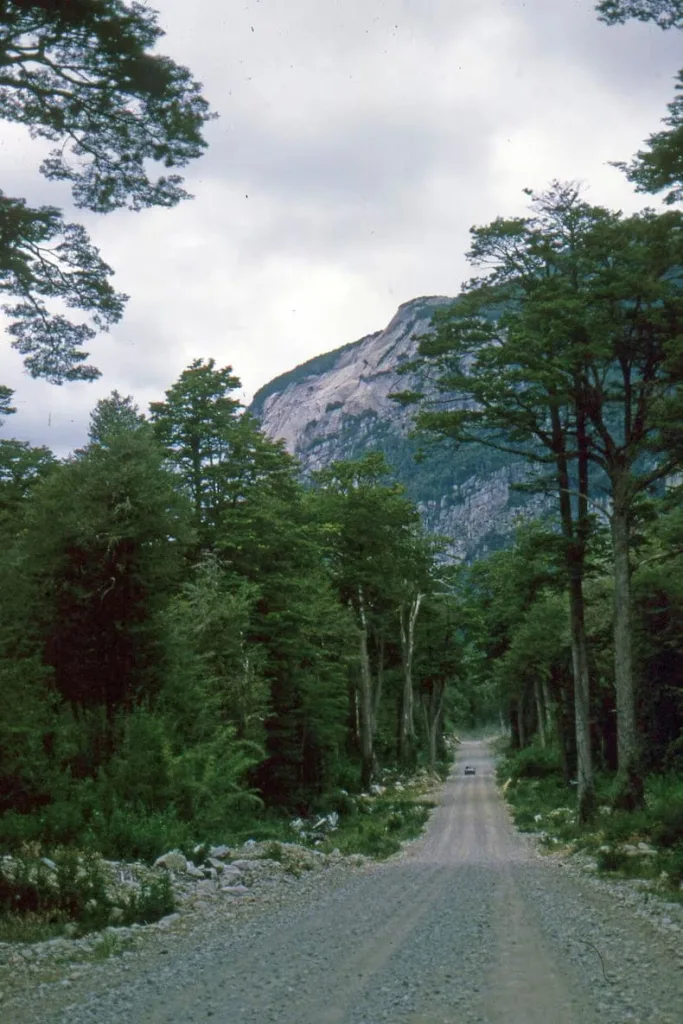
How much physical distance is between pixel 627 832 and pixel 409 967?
1095 centimetres

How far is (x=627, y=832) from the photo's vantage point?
17.7 meters

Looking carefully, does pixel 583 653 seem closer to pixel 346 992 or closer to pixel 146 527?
pixel 146 527

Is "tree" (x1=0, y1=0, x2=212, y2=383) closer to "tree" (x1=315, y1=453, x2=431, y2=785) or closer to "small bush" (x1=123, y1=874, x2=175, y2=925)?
"small bush" (x1=123, y1=874, x2=175, y2=925)

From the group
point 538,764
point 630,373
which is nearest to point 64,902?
point 630,373

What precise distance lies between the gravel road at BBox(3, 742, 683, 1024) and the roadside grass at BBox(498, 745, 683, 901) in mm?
879

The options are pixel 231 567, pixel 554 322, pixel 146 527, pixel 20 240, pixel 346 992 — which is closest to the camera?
pixel 346 992

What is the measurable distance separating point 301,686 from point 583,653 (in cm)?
997

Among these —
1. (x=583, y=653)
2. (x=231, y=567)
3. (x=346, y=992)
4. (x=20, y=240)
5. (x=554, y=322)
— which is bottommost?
(x=346, y=992)

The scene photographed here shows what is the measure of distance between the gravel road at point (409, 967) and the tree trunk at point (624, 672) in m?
5.81

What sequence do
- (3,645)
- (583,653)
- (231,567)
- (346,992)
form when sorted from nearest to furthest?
1. (346,992)
2. (3,645)
3. (583,653)
4. (231,567)

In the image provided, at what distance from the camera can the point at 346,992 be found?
7.11 meters

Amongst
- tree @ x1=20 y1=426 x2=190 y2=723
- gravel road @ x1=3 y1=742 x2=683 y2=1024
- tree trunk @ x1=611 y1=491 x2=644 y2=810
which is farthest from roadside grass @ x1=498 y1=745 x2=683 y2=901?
tree @ x1=20 y1=426 x2=190 y2=723

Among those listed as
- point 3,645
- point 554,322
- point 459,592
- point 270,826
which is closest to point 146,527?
point 3,645

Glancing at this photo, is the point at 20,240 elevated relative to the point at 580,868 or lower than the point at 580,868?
elevated
